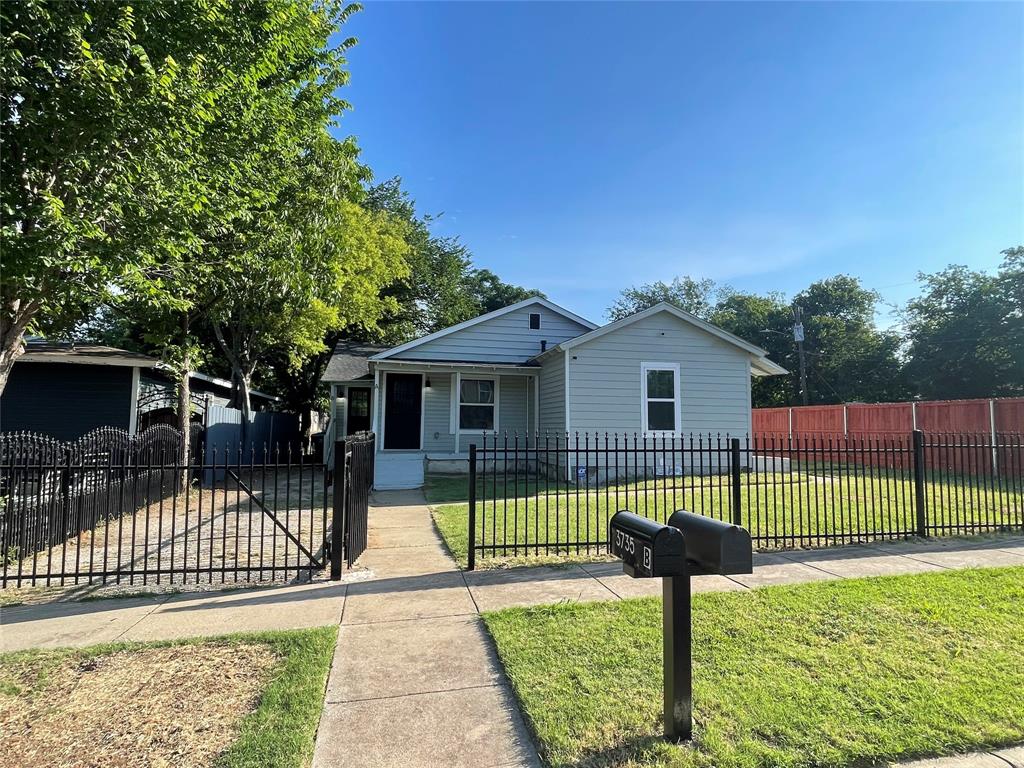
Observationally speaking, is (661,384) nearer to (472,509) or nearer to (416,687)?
(472,509)

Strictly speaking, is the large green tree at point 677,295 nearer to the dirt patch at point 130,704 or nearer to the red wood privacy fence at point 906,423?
the red wood privacy fence at point 906,423

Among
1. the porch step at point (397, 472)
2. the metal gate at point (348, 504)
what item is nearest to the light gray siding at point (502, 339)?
the porch step at point (397, 472)

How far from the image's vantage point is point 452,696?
3.23 metres

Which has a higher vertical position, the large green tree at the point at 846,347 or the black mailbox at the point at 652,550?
the large green tree at the point at 846,347

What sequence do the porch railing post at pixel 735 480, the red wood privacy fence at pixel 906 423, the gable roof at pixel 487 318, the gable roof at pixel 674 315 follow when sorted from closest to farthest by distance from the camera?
the porch railing post at pixel 735 480 < the gable roof at pixel 674 315 < the red wood privacy fence at pixel 906 423 < the gable roof at pixel 487 318

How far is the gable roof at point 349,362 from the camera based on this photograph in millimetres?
17033

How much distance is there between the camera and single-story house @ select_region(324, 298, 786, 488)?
13477mm

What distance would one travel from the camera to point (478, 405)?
51.9ft

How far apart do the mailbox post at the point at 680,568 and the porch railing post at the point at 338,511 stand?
11.4 feet

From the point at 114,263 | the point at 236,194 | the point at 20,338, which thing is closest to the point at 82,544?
the point at 20,338

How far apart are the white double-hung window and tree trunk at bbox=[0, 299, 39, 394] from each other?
1023cm

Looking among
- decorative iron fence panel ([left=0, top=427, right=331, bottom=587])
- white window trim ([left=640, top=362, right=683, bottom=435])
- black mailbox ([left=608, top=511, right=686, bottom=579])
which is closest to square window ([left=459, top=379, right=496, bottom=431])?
white window trim ([left=640, top=362, right=683, bottom=435])

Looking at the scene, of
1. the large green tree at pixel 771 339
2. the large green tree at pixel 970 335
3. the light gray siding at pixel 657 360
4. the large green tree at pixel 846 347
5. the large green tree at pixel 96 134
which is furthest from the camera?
the large green tree at pixel 771 339

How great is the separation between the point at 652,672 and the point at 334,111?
976cm
